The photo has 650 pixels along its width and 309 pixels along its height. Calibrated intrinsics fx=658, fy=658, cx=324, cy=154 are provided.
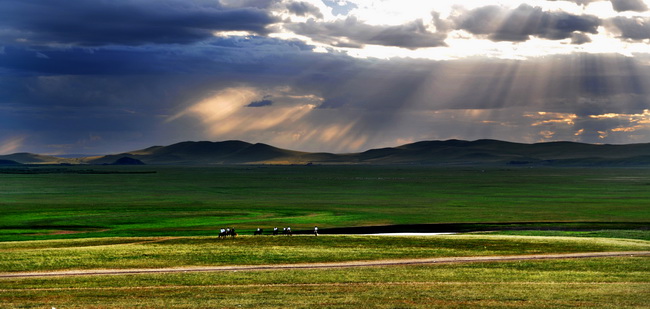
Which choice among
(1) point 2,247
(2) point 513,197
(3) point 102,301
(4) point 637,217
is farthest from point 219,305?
(2) point 513,197

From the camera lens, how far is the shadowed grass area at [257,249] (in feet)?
129

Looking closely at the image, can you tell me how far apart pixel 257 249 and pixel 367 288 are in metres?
16.8

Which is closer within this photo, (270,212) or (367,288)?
(367,288)

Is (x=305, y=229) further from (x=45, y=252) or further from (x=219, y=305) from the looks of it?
(x=219, y=305)

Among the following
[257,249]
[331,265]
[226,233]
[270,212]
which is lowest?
[270,212]

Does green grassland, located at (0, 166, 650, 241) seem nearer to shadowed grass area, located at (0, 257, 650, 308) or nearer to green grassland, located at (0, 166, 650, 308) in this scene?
green grassland, located at (0, 166, 650, 308)

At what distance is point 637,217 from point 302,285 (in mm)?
66322

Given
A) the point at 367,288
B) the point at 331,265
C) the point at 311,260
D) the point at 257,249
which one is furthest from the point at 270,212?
the point at 367,288

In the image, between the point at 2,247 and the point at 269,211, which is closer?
the point at 2,247

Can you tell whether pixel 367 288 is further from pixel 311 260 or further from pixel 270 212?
pixel 270 212

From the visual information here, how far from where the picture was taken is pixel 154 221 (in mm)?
78625

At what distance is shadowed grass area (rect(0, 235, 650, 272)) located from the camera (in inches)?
1548

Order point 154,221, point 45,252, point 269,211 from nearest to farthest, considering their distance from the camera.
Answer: point 45,252, point 154,221, point 269,211

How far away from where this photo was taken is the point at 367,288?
29.5 metres
